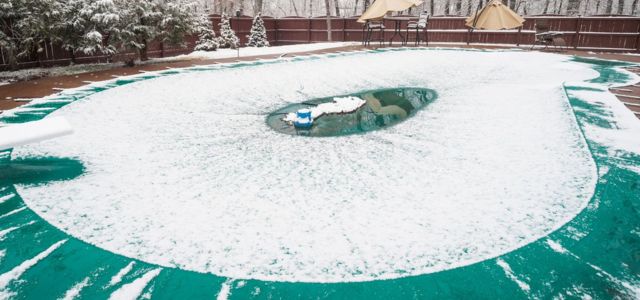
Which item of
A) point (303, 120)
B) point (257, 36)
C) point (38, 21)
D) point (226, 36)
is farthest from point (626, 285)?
point (257, 36)

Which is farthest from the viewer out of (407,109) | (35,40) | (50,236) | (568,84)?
(35,40)

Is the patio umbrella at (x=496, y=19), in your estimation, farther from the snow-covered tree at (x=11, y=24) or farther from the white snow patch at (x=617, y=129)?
the snow-covered tree at (x=11, y=24)

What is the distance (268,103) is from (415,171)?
2742 mm

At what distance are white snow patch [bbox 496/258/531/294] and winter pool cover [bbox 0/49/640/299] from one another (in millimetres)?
22

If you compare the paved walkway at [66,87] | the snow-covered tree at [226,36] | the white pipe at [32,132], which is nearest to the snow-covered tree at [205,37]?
the snow-covered tree at [226,36]

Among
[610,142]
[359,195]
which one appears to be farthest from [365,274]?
[610,142]

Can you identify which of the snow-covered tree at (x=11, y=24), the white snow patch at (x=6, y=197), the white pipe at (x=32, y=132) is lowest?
the white snow patch at (x=6, y=197)

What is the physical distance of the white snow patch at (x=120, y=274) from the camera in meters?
1.73

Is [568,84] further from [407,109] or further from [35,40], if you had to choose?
[35,40]

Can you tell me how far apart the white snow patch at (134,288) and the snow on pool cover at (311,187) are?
0.10 m

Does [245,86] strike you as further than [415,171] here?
Yes

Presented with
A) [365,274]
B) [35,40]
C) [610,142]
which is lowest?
[365,274]

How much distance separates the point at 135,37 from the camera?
8070mm

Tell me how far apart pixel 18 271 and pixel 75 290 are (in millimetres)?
374
